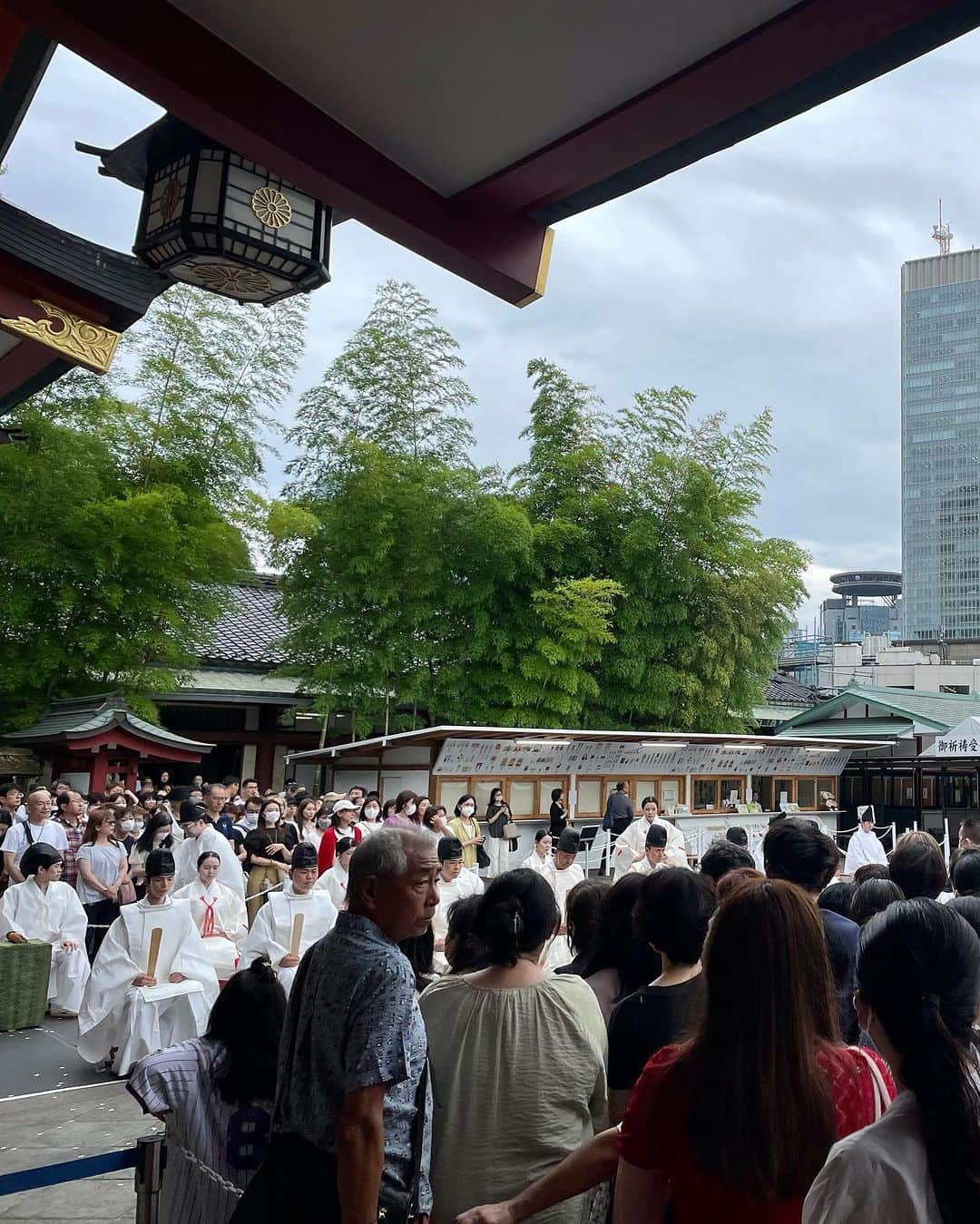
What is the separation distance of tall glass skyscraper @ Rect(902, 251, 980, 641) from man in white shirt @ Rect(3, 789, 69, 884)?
8802 cm

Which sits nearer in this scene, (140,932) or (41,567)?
(140,932)

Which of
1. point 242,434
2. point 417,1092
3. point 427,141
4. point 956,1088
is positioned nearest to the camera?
point 956,1088

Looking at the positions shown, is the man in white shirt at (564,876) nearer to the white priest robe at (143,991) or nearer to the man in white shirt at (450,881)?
the man in white shirt at (450,881)

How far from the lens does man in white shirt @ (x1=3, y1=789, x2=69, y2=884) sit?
30.4 ft

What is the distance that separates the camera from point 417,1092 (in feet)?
7.63

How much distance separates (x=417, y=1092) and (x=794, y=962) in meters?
1.00

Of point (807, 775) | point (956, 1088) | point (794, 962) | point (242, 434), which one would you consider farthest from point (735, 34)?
point (807, 775)

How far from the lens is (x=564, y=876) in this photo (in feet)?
30.9

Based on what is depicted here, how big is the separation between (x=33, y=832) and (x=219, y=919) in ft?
9.07

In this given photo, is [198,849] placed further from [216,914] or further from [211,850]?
[216,914]

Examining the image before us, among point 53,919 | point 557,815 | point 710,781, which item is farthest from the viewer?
point 710,781

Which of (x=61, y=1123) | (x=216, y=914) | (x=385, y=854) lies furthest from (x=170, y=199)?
(x=216, y=914)

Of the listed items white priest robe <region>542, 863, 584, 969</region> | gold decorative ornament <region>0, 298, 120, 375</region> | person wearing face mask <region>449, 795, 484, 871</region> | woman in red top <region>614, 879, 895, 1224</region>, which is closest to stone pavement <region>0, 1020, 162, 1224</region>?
white priest robe <region>542, 863, 584, 969</region>

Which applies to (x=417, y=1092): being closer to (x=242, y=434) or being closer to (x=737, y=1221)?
(x=737, y=1221)
